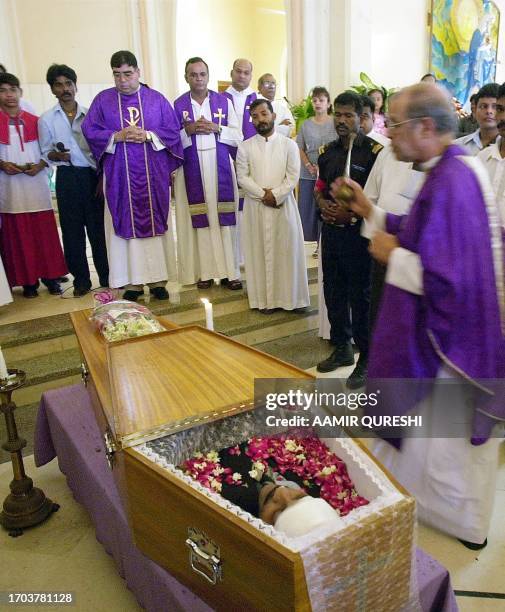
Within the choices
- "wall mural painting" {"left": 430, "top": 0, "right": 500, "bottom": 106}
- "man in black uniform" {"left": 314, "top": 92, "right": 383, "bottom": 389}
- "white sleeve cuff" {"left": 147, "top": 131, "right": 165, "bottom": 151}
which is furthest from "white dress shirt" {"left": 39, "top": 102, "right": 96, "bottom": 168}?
"wall mural painting" {"left": 430, "top": 0, "right": 500, "bottom": 106}

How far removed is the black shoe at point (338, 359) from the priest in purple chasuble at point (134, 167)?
1744 mm

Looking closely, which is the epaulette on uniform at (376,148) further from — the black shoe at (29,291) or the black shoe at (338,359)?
the black shoe at (29,291)

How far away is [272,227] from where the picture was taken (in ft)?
15.3

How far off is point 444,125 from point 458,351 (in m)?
0.81

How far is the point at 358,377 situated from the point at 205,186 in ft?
8.00

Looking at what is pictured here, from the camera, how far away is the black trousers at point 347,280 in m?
3.60

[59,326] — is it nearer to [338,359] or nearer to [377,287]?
[338,359]

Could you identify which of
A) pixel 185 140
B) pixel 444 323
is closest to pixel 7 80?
pixel 185 140

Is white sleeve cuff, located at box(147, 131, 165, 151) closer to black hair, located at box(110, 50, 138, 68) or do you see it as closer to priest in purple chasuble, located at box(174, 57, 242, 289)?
priest in purple chasuble, located at box(174, 57, 242, 289)

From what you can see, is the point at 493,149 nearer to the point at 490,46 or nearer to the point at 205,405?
the point at 205,405

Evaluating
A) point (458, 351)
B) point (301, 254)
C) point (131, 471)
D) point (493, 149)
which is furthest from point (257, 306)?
point (131, 471)

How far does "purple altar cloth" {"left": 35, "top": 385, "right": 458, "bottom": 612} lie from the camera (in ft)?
4.68

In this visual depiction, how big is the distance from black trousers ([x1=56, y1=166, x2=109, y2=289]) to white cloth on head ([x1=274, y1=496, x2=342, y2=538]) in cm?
413

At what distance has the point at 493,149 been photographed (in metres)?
3.06
